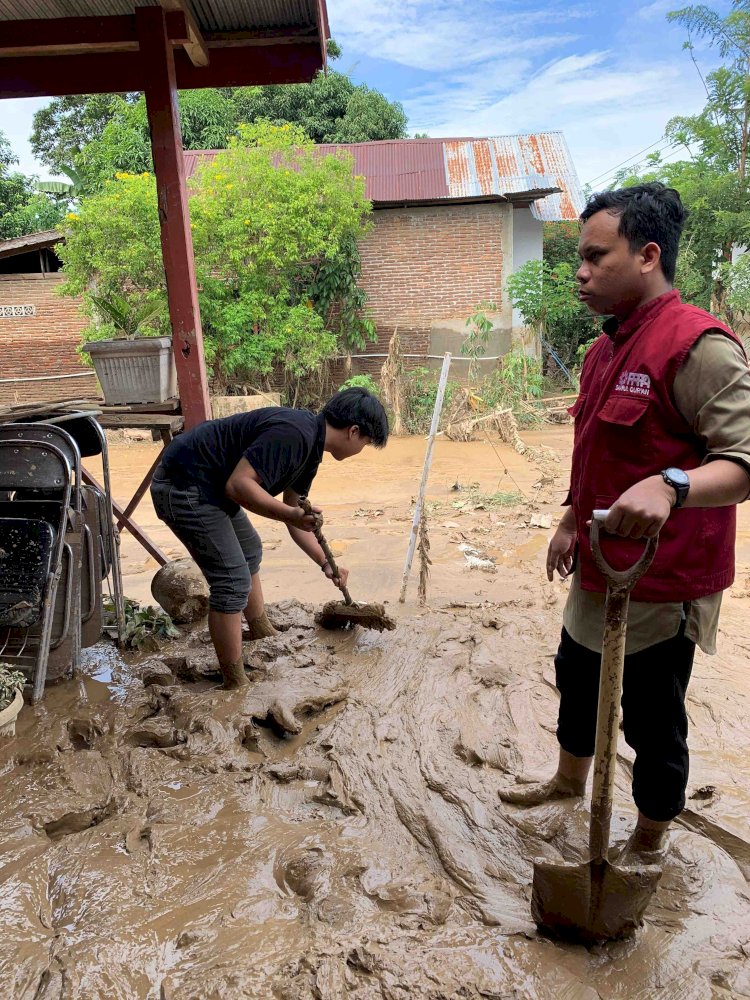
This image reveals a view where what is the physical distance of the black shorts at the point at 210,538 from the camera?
3240 millimetres

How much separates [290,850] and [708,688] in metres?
2.21

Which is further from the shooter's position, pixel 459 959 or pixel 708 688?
pixel 708 688

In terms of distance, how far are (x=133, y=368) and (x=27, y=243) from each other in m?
10.6

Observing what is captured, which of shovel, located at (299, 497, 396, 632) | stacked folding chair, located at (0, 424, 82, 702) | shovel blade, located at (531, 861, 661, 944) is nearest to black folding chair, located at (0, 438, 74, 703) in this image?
stacked folding chair, located at (0, 424, 82, 702)

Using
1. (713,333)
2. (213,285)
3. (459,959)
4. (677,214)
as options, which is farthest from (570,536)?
(213,285)

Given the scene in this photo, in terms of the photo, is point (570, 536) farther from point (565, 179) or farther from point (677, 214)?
point (565, 179)

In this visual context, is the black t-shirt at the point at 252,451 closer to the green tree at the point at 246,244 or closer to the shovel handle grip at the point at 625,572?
the shovel handle grip at the point at 625,572

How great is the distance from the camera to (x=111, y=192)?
38.9 ft

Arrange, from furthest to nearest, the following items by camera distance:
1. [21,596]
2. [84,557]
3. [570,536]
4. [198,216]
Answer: [198,216], [84,557], [21,596], [570,536]

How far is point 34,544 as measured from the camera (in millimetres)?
3287

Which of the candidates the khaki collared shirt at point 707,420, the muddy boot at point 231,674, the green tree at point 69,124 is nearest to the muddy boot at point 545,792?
the khaki collared shirt at point 707,420

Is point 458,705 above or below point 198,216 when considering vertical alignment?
below

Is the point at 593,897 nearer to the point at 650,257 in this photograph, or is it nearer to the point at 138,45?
the point at 650,257

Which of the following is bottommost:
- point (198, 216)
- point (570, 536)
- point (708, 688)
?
point (708, 688)
